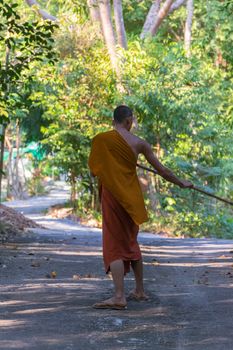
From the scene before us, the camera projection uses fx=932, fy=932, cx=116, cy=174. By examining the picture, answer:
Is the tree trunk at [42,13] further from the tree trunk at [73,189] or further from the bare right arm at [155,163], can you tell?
the bare right arm at [155,163]

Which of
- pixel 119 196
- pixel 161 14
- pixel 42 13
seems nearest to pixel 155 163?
pixel 119 196

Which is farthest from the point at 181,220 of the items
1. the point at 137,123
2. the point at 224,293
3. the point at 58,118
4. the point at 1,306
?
the point at 1,306

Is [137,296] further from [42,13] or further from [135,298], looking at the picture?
[42,13]

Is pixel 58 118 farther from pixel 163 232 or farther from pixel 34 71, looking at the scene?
pixel 163 232

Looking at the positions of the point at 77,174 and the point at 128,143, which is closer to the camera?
the point at 128,143

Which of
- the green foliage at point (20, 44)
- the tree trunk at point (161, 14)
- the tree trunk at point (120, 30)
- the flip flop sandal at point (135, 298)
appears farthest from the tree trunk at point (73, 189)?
the flip flop sandal at point (135, 298)

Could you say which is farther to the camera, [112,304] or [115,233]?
[115,233]

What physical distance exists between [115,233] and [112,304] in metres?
0.69

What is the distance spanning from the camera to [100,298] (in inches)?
356

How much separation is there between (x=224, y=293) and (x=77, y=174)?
18220mm

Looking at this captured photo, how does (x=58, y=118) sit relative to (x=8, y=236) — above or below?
above

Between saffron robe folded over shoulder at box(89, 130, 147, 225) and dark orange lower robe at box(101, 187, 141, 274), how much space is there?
3.2 inches

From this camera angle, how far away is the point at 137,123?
25.9 m

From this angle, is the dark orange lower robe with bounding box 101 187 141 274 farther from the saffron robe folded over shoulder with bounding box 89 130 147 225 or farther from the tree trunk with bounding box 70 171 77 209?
the tree trunk with bounding box 70 171 77 209
